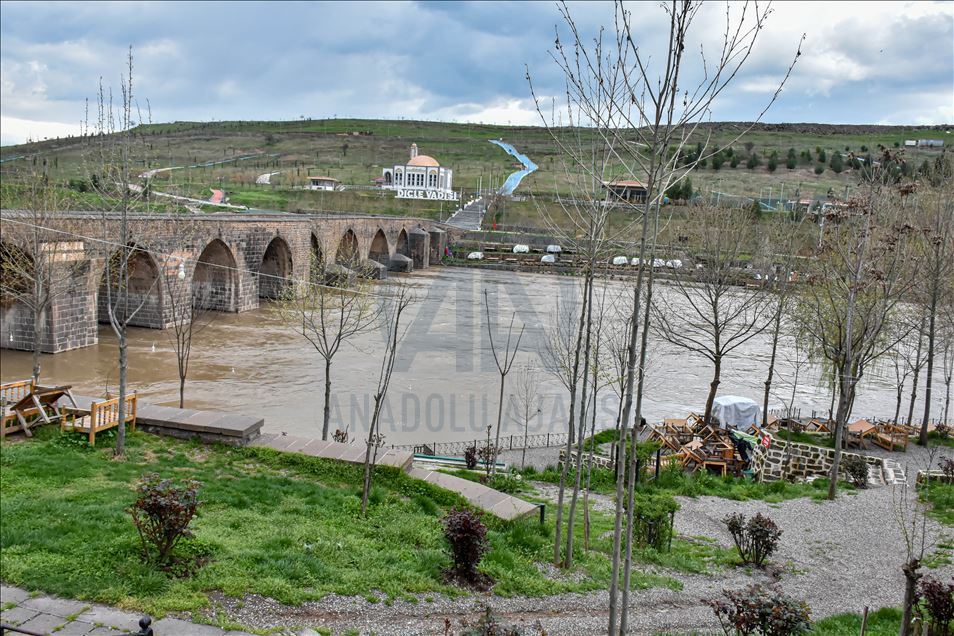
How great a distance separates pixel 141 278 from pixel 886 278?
1058 inches

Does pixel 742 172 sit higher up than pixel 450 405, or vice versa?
pixel 742 172

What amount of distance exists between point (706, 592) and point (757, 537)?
4.77 feet

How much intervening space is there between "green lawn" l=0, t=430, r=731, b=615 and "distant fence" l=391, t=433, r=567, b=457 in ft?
17.6

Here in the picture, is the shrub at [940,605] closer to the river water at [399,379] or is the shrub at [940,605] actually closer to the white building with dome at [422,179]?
Answer: the river water at [399,379]

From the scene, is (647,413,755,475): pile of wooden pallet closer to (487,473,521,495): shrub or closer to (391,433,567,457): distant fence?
(391,433,567,457): distant fence

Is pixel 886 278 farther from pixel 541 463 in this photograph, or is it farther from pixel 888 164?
pixel 541 463

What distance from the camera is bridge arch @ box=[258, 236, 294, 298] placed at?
127 ft

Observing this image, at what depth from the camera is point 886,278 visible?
13477 mm

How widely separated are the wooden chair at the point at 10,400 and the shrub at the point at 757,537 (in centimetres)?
945

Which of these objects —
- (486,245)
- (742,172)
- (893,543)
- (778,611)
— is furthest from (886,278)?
(742,172)

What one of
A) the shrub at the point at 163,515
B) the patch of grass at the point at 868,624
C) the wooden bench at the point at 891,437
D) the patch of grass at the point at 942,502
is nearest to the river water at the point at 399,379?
the wooden bench at the point at 891,437

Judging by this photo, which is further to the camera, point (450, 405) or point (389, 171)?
point (389, 171)

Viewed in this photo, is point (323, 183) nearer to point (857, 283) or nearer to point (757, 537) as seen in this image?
point (857, 283)

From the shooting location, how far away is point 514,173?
105 meters
